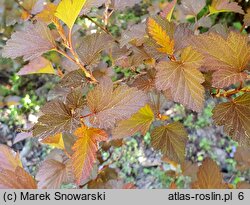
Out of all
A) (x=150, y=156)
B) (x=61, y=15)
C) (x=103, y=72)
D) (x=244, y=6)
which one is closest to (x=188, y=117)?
(x=150, y=156)

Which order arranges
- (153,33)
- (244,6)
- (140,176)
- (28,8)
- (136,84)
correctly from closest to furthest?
(153,33) < (136,84) < (28,8) < (244,6) < (140,176)

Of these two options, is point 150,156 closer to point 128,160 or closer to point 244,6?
Answer: point 128,160

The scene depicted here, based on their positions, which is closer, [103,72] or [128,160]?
[103,72]

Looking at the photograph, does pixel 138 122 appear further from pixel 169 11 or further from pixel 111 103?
pixel 169 11

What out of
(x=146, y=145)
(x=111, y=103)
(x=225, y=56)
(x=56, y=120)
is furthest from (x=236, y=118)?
(x=146, y=145)

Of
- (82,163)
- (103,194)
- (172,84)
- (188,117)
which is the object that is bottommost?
(188,117)

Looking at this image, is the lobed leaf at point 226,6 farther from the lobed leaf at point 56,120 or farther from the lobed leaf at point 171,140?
the lobed leaf at point 56,120
